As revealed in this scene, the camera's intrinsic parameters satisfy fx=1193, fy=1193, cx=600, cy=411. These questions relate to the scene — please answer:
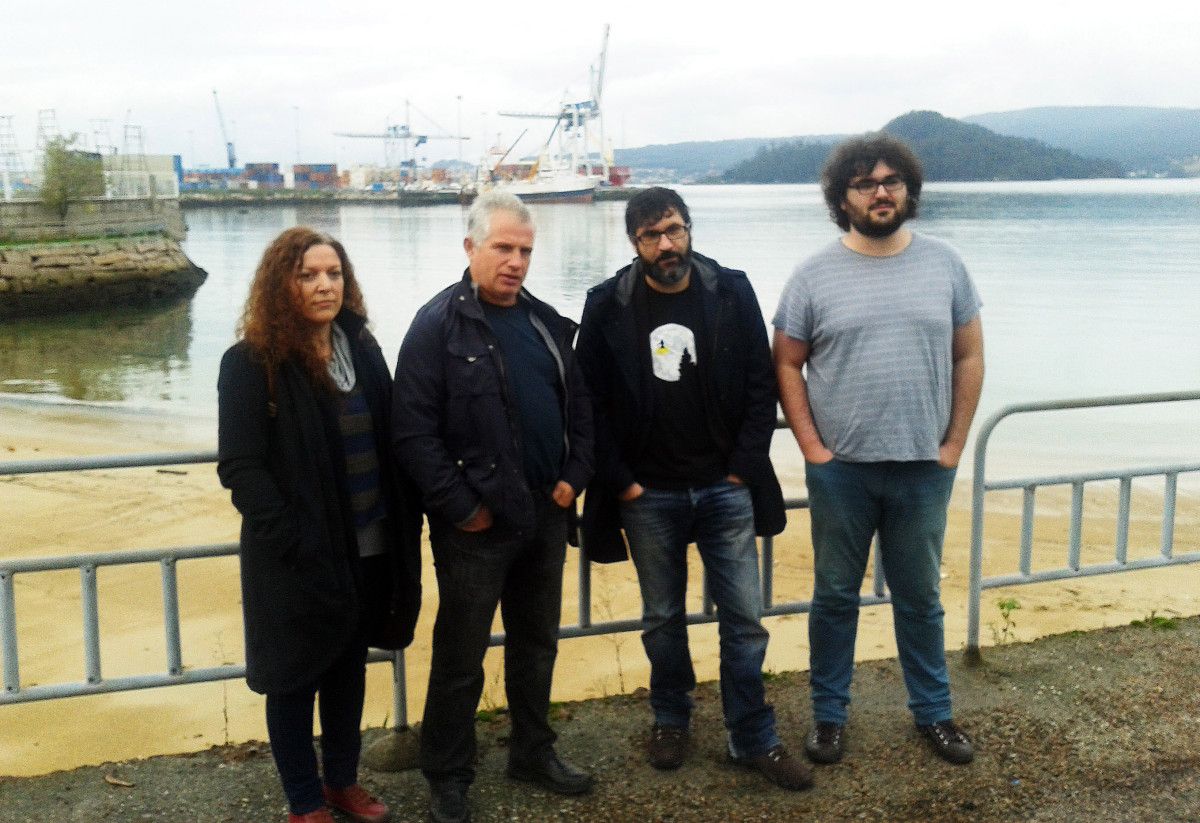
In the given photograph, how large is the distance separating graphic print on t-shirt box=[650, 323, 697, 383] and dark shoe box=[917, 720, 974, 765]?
147 centimetres

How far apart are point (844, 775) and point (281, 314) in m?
2.21

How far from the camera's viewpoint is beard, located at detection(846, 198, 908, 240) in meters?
3.63

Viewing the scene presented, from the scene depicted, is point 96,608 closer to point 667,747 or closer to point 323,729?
point 323,729

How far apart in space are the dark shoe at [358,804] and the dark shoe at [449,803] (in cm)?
14

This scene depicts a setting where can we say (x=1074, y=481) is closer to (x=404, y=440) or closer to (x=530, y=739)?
(x=530, y=739)

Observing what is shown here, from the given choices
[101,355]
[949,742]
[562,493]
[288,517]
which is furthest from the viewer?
[101,355]

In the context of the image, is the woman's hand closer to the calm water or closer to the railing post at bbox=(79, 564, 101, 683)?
the railing post at bbox=(79, 564, 101, 683)

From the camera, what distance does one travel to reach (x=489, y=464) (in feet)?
10.7

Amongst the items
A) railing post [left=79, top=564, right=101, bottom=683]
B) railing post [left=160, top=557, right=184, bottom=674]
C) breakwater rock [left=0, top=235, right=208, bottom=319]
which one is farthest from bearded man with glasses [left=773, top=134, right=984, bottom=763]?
breakwater rock [left=0, top=235, right=208, bottom=319]

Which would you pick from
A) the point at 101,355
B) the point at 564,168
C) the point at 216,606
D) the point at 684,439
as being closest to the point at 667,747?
the point at 684,439

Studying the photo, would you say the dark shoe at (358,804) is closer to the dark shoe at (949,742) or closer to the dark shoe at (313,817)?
the dark shoe at (313,817)

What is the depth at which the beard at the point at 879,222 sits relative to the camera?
3.63 metres

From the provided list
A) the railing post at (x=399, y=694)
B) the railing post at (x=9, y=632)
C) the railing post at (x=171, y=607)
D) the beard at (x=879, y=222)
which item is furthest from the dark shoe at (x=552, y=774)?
the beard at (x=879, y=222)

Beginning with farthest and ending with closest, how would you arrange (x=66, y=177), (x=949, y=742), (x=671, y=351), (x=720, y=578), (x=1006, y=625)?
1. (x=66, y=177)
2. (x=1006, y=625)
3. (x=949, y=742)
4. (x=720, y=578)
5. (x=671, y=351)
